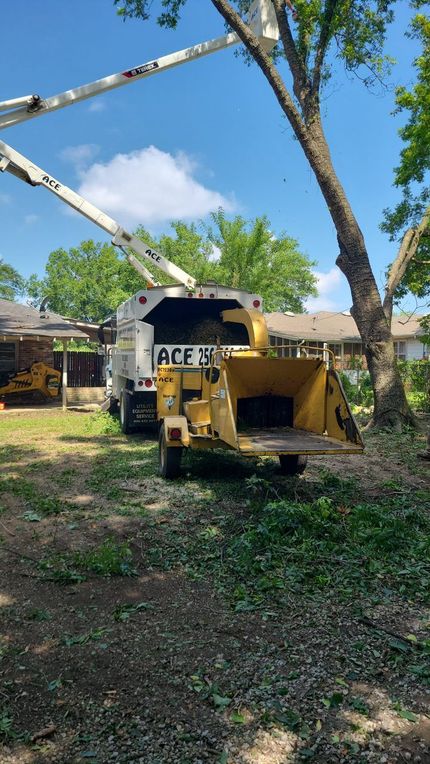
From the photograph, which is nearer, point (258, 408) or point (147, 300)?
point (258, 408)

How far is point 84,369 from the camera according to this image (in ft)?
83.2

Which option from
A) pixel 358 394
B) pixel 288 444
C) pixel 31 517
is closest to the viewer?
pixel 31 517

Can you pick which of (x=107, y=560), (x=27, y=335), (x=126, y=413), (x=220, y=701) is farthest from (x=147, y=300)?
(x=27, y=335)

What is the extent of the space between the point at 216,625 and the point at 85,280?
200 ft

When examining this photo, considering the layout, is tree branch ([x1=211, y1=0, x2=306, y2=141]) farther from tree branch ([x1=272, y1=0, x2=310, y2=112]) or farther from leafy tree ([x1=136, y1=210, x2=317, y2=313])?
leafy tree ([x1=136, y1=210, x2=317, y2=313])

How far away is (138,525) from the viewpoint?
5.45m

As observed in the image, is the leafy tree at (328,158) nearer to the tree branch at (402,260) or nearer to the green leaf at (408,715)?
the tree branch at (402,260)

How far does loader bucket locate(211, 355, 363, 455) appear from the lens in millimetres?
5938

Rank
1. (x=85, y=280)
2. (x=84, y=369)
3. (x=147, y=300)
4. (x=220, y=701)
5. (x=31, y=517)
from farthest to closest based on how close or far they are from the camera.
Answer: (x=85, y=280)
(x=84, y=369)
(x=147, y=300)
(x=31, y=517)
(x=220, y=701)

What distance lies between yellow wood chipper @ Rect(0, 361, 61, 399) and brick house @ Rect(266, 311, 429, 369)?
51.1ft

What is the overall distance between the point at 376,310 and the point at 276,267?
29.4 metres

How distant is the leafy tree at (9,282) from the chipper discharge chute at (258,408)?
74.8 m

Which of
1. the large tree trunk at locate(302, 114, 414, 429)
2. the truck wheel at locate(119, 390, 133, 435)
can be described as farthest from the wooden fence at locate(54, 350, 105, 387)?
the large tree trunk at locate(302, 114, 414, 429)

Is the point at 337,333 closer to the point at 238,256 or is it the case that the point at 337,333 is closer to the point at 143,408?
the point at 238,256
